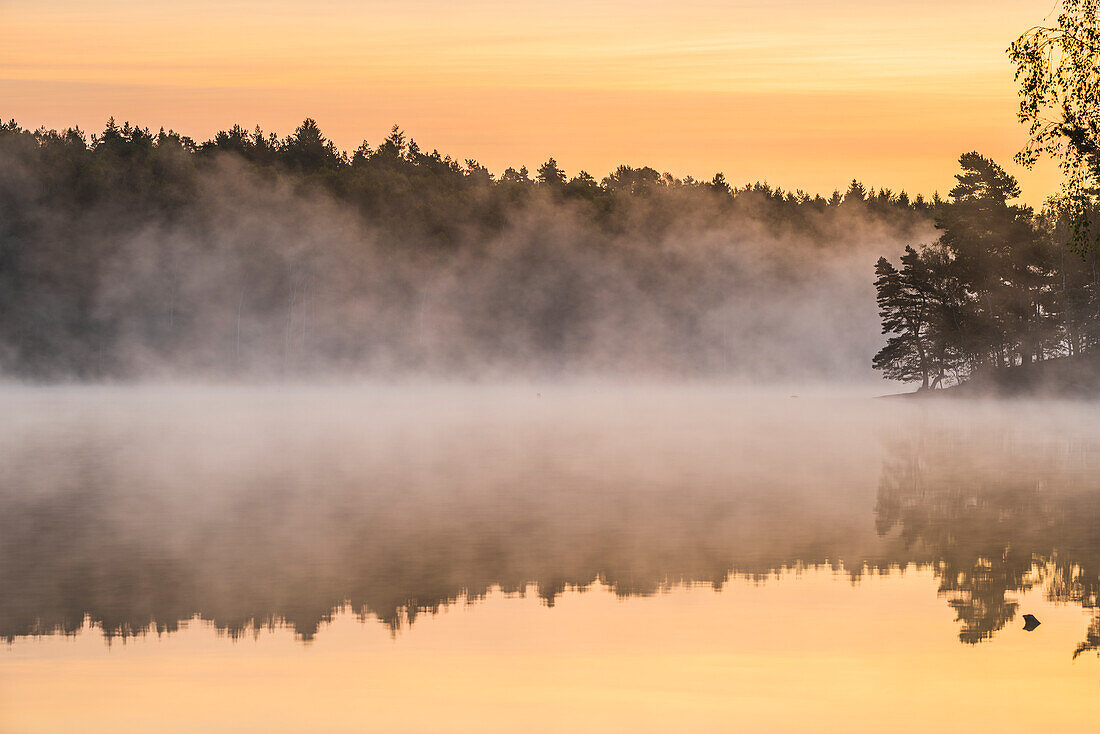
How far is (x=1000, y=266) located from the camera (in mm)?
93438

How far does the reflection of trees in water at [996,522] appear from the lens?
16.2 m

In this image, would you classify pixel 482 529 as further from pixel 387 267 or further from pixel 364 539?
pixel 387 267

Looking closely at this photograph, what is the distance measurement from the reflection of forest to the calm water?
0.10 m

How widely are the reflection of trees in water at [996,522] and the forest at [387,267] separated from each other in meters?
107

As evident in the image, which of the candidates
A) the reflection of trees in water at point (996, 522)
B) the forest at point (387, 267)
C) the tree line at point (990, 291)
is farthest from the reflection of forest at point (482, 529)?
the forest at point (387, 267)

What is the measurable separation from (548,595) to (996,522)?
10008mm

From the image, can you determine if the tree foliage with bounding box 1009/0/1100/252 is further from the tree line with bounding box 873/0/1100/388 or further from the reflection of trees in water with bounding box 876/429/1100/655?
the tree line with bounding box 873/0/1100/388

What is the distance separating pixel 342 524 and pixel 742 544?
641cm

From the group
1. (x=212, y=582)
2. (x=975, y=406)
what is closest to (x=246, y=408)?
(x=975, y=406)

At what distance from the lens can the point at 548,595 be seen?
16.3m

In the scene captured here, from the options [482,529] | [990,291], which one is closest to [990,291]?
[990,291]

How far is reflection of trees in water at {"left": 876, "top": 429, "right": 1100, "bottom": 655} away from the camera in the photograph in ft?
53.3

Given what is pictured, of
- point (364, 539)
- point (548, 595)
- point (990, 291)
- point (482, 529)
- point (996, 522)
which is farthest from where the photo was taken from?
point (990, 291)

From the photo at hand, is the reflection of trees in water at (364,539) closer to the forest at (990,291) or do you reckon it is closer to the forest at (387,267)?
the forest at (990,291)
